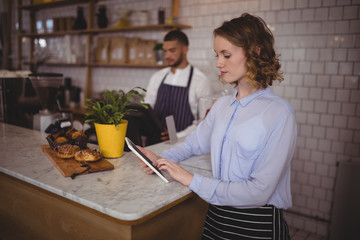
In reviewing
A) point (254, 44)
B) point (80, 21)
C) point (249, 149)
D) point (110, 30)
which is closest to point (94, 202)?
point (249, 149)

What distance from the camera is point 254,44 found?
4.84 feet

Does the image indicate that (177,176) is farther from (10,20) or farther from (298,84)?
(10,20)

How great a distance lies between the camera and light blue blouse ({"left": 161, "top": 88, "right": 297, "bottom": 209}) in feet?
4.38

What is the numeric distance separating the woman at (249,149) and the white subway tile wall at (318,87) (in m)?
1.97

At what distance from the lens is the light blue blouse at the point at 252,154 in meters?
1.34

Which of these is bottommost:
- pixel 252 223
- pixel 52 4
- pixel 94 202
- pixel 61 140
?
pixel 252 223

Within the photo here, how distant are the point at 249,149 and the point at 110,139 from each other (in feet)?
2.79

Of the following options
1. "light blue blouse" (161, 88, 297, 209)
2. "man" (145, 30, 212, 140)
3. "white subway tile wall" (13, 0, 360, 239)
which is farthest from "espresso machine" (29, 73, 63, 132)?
"white subway tile wall" (13, 0, 360, 239)

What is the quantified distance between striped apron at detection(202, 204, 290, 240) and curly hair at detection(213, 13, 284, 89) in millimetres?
606

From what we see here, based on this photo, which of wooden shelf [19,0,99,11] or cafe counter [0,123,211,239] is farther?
wooden shelf [19,0,99,11]

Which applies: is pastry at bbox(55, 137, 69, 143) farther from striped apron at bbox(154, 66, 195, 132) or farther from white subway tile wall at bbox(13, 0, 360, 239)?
white subway tile wall at bbox(13, 0, 360, 239)

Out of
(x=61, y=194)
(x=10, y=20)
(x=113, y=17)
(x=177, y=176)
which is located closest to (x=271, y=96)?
(x=177, y=176)

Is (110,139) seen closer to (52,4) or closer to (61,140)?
(61,140)

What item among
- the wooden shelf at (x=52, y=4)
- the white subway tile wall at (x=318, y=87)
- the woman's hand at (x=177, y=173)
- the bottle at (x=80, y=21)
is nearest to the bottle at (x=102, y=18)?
the wooden shelf at (x=52, y=4)
